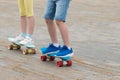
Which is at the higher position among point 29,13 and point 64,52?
point 29,13

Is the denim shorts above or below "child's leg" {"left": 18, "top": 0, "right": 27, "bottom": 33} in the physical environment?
above

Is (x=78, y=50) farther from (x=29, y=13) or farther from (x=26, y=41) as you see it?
(x=29, y=13)

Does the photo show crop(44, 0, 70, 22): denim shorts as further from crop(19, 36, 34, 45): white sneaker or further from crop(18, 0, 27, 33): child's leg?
crop(18, 0, 27, 33): child's leg

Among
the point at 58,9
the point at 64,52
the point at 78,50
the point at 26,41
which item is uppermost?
the point at 58,9

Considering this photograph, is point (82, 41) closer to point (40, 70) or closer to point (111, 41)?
point (111, 41)

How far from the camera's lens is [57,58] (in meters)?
6.85

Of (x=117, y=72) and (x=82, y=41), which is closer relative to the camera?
(x=117, y=72)

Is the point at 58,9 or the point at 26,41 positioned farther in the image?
the point at 26,41

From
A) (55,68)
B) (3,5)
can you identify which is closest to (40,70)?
(55,68)

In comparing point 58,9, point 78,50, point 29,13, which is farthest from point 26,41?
point 58,9

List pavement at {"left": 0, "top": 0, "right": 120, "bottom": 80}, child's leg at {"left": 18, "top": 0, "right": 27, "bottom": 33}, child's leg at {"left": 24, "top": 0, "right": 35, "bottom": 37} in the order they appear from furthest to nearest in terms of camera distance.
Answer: child's leg at {"left": 18, "top": 0, "right": 27, "bottom": 33}, child's leg at {"left": 24, "top": 0, "right": 35, "bottom": 37}, pavement at {"left": 0, "top": 0, "right": 120, "bottom": 80}

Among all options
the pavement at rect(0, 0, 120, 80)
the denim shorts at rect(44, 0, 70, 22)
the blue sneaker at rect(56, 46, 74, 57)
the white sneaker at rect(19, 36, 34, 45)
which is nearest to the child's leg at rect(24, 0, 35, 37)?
the white sneaker at rect(19, 36, 34, 45)

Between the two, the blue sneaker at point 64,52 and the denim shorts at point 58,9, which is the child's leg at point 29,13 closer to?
the denim shorts at point 58,9

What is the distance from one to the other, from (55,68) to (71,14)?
6.75m
